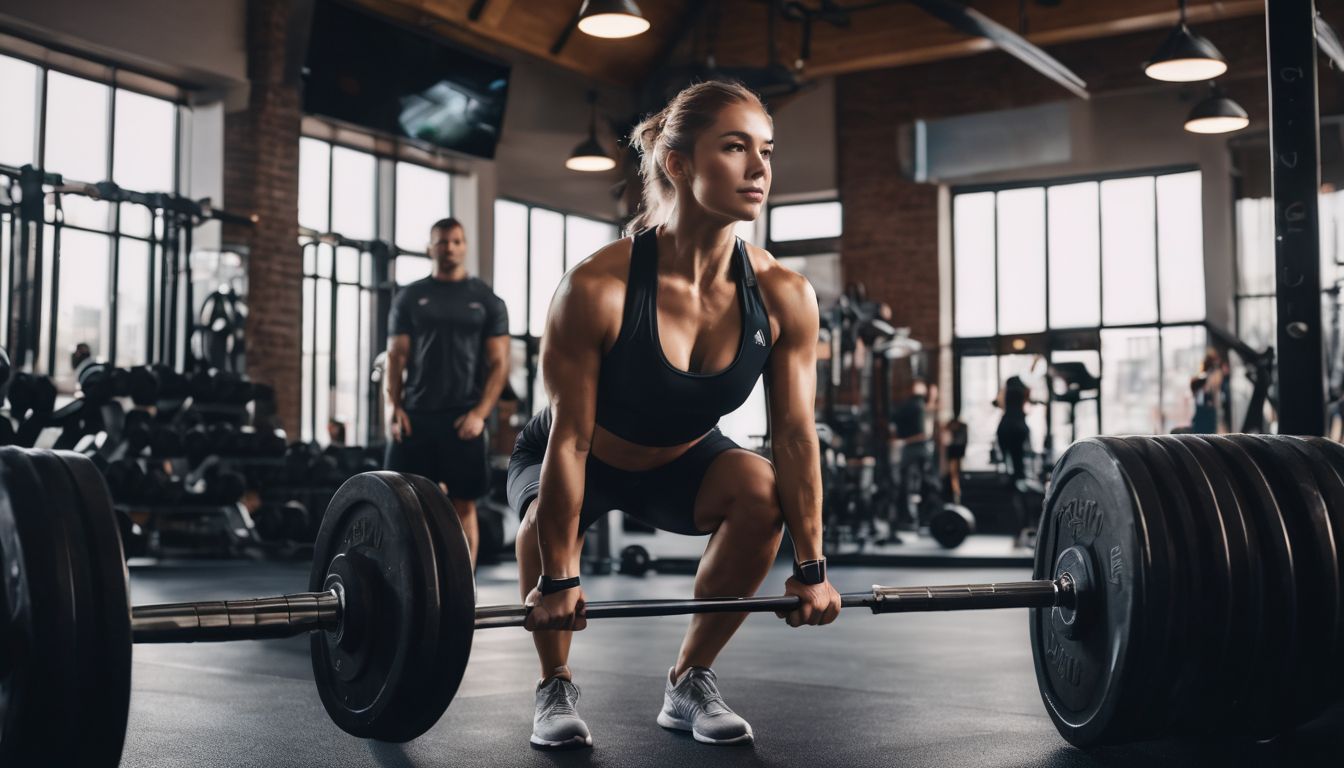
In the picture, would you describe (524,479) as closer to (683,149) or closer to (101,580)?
(683,149)

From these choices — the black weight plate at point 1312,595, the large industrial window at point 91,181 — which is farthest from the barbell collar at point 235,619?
the large industrial window at point 91,181

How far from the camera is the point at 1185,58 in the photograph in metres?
6.22

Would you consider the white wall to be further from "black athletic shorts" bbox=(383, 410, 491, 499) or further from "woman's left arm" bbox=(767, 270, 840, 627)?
"woman's left arm" bbox=(767, 270, 840, 627)

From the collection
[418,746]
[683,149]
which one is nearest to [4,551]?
[418,746]

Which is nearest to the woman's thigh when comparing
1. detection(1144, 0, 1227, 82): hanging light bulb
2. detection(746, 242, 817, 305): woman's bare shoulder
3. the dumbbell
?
detection(746, 242, 817, 305): woman's bare shoulder

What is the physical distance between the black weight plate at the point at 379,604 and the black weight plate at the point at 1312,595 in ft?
3.97

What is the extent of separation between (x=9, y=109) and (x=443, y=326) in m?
5.60

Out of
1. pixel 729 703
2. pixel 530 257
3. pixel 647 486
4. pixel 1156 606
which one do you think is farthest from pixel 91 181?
pixel 1156 606

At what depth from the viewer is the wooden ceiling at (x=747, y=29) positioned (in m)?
10.0

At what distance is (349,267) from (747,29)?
3.98 m

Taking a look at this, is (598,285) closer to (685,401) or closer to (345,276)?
(685,401)

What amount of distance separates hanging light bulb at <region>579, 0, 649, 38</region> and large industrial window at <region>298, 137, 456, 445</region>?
3.77 m

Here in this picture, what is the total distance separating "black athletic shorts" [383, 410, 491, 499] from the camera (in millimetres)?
3893

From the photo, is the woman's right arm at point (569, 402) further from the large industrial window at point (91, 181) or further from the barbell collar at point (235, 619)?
the large industrial window at point (91, 181)
